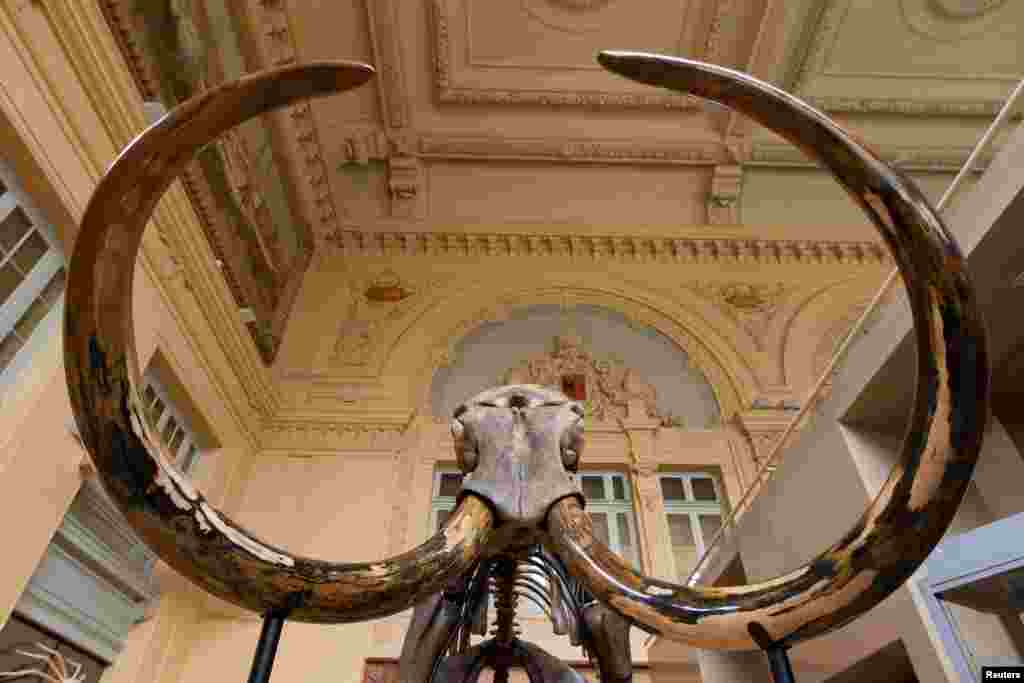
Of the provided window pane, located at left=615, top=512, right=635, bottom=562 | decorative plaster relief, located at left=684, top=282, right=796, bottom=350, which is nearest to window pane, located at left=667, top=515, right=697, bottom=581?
window pane, located at left=615, top=512, right=635, bottom=562

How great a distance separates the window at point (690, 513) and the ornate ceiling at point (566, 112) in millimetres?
4342

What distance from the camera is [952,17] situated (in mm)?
8461

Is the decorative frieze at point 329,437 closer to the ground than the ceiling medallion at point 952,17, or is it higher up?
closer to the ground

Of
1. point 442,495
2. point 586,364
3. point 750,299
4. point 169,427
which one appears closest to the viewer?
point 169,427

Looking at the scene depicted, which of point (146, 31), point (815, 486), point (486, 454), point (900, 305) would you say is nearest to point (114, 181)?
point (486, 454)

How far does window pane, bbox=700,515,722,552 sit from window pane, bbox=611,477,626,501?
3.02ft

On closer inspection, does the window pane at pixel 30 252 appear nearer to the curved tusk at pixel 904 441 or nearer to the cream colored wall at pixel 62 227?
the cream colored wall at pixel 62 227

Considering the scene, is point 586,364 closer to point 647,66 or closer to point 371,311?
point 371,311

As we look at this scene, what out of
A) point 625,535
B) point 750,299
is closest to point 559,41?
point 750,299

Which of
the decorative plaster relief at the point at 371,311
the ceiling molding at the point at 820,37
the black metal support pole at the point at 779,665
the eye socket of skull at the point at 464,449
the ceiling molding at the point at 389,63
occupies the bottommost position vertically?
the black metal support pole at the point at 779,665

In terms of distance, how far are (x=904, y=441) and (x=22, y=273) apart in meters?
4.63

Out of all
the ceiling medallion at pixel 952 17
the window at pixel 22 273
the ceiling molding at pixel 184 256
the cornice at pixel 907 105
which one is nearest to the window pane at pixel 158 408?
the ceiling molding at pixel 184 256

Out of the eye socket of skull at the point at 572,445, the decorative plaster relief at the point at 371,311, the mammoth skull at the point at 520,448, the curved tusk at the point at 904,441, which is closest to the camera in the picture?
the curved tusk at the point at 904,441

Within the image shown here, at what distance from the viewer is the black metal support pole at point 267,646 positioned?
1.78ft
